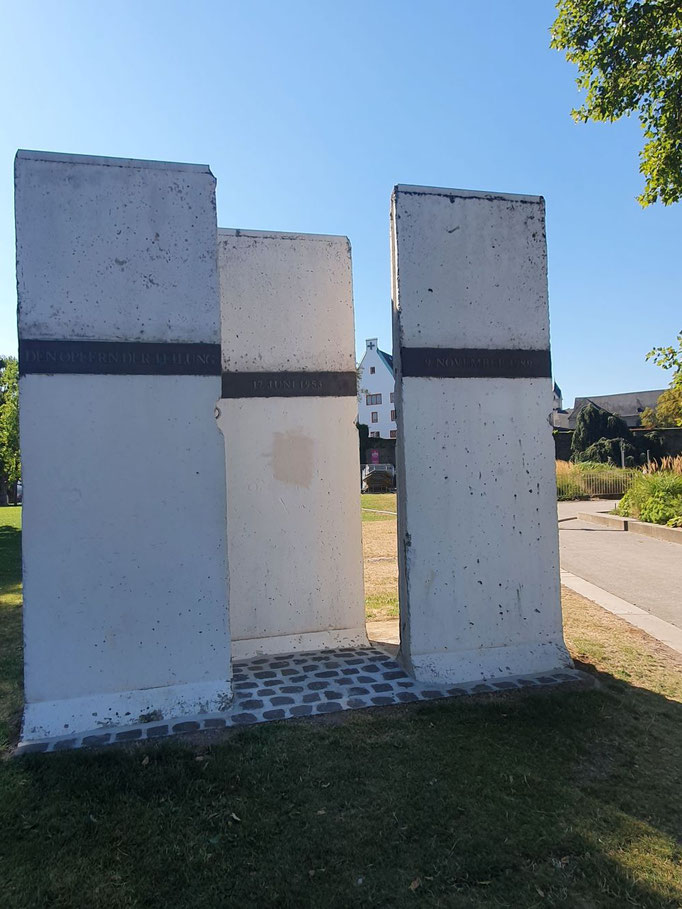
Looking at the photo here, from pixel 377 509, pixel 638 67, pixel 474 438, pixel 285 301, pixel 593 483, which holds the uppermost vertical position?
pixel 638 67

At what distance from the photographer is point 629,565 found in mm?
10227

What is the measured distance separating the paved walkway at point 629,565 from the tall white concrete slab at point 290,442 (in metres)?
3.90

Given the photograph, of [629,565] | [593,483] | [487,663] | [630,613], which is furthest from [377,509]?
[487,663]

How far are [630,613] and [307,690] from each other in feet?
14.5

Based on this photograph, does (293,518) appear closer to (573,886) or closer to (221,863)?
(221,863)

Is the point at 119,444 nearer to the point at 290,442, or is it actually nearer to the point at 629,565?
the point at 290,442

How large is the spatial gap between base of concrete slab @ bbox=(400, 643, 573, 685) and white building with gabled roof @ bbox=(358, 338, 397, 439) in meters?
54.3

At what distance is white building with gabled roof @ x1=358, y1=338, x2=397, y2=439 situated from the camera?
6009 centimetres

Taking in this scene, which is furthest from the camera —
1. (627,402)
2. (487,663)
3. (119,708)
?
(627,402)

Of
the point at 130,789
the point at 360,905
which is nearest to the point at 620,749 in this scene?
the point at 360,905

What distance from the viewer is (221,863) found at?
2.56 m

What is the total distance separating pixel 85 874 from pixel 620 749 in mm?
2917

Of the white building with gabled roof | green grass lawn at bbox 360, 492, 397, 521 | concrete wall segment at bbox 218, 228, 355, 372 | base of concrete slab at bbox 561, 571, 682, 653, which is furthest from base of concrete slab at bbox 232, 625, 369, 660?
the white building with gabled roof

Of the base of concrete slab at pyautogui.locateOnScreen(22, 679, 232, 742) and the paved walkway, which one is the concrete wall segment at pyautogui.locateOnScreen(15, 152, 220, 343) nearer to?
the base of concrete slab at pyautogui.locateOnScreen(22, 679, 232, 742)
